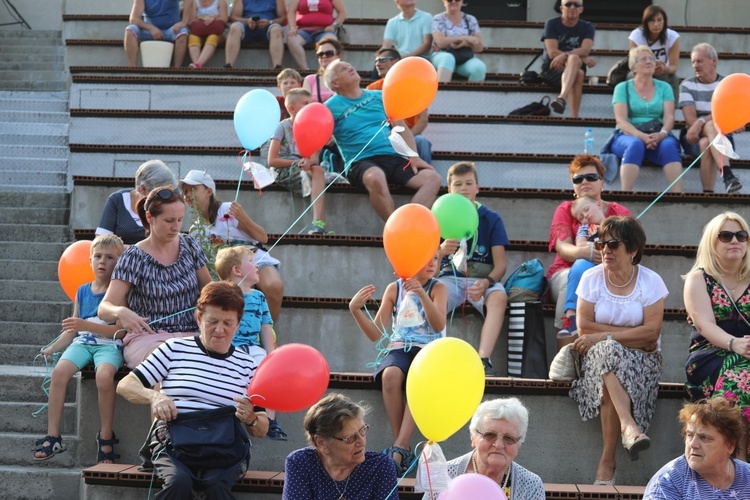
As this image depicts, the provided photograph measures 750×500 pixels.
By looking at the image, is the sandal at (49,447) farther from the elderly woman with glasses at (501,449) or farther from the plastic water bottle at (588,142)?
the plastic water bottle at (588,142)

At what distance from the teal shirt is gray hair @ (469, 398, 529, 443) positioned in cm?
393

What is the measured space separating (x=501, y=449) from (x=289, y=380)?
0.81 m

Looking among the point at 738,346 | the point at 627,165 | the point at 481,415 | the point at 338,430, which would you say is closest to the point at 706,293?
the point at 738,346

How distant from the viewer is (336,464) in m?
3.97

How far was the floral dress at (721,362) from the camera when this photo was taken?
462 centimetres

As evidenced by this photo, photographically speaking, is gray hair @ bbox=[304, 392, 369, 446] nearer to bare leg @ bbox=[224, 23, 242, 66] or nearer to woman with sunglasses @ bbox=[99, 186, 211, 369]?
woman with sunglasses @ bbox=[99, 186, 211, 369]

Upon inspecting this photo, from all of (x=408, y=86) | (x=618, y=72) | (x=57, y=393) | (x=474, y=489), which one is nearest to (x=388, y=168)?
(x=408, y=86)

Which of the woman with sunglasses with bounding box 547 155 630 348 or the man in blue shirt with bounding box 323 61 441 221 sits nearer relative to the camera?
the woman with sunglasses with bounding box 547 155 630 348

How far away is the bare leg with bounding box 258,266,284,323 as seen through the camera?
18.6 feet

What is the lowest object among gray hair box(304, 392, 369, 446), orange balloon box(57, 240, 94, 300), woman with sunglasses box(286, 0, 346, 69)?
gray hair box(304, 392, 369, 446)

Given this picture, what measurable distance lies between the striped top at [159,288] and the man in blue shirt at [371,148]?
6.14 feet

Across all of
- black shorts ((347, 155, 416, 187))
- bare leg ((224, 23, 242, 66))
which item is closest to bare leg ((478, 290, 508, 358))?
black shorts ((347, 155, 416, 187))

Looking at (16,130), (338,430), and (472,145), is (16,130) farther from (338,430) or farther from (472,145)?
(338,430)

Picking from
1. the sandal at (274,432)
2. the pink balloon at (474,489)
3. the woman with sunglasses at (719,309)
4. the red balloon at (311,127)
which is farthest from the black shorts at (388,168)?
the pink balloon at (474,489)
